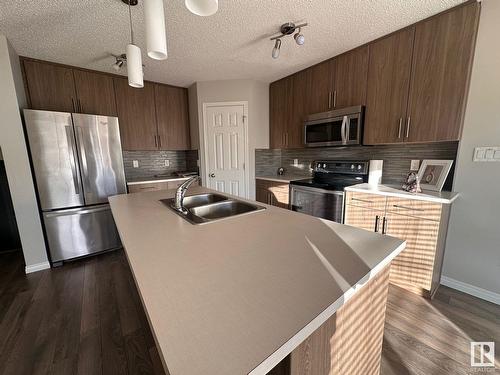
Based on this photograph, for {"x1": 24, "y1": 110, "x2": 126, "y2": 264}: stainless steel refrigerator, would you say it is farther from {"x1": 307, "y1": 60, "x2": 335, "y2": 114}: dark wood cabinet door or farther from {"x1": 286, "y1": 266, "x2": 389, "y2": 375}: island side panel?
{"x1": 286, "y1": 266, "x2": 389, "y2": 375}: island side panel

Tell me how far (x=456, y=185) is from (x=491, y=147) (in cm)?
37

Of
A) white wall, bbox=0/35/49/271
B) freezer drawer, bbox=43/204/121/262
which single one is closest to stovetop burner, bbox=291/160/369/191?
freezer drawer, bbox=43/204/121/262

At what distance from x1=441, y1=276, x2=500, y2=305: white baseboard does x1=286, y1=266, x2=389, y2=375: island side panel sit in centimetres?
157

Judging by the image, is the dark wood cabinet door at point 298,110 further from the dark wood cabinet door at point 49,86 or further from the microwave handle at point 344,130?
the dark wood cabinet door at point 49,86

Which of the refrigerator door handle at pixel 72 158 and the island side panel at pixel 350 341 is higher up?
the refrigerator door handle at pixel 72 158

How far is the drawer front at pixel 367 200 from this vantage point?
2082 millimetres

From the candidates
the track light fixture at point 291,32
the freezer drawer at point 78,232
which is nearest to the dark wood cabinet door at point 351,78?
the track light fixture at point 291,32

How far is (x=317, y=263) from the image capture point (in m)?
0.78

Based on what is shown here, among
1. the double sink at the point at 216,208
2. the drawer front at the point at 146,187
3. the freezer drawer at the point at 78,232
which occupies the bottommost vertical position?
the freezer drawer at the point at 78,232

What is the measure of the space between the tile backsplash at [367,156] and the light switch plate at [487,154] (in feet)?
0.73

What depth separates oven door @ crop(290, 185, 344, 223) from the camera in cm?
244

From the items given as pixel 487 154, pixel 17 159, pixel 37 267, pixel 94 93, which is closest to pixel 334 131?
pixel 487 154

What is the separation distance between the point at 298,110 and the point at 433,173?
5.83 feet

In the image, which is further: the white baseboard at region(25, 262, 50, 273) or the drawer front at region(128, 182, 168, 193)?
the drawer front at region(128, 182, 168, 193)
